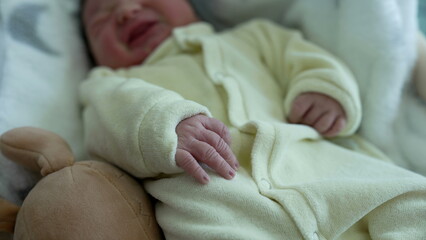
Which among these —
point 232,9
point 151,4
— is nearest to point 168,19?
point 151,4

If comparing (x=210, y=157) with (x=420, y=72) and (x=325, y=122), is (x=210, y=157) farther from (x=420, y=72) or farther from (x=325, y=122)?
(x=420, y=72)

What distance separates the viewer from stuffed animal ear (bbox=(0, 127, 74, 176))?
32.2 inches

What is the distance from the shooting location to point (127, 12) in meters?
1.22

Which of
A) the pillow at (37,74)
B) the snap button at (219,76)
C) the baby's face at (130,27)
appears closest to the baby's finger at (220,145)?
the snap button at (219,76)

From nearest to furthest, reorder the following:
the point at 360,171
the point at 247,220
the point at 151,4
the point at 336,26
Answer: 1. the point at 247,220
2. the point at 360,171
3. the point at 336,26
4. the point at 151,4

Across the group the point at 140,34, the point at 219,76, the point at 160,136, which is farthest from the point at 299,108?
the point at 140,34

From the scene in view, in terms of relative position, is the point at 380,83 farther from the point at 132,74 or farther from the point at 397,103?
the point at 132,74

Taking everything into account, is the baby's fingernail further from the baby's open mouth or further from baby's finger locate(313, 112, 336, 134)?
the baby's open mouth

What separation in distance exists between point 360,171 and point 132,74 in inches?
23.7

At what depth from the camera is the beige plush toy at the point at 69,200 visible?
0.70 metres

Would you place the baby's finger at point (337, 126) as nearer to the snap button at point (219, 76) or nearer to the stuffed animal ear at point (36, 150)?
the snap button at point (219, 76)

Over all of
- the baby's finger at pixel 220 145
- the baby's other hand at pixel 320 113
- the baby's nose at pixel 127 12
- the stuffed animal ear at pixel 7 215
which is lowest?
the stuffed animal ear at pixel 7 215

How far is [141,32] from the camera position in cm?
126

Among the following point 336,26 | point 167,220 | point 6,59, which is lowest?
point 167,220
